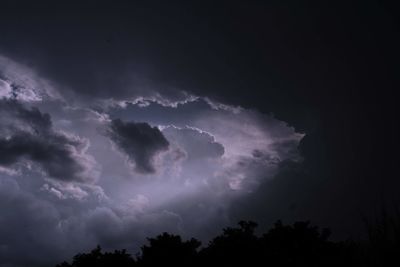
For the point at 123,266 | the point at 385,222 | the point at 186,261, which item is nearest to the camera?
the point at 186,261

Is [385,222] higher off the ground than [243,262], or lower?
higher

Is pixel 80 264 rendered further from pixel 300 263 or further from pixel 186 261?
pixel 300 263

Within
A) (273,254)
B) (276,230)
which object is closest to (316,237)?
(276,230)

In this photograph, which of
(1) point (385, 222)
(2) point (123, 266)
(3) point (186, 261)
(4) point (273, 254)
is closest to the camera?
(4) point (273, 254)

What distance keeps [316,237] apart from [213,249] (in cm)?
765

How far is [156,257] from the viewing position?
27844 millimetres

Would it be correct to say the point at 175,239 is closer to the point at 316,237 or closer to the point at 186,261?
the point at 186,261

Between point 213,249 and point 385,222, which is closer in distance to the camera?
point 213,249

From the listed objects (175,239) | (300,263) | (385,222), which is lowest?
(300,263)

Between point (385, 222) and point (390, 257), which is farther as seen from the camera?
point (385, 222)

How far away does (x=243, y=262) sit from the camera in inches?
1052

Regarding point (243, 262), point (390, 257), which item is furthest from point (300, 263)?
point (390, 257)

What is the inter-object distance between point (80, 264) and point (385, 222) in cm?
2997

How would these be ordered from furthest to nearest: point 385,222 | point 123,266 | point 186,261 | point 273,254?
point 385,222 → point 123,266 → point 186,261 → point 273,254
